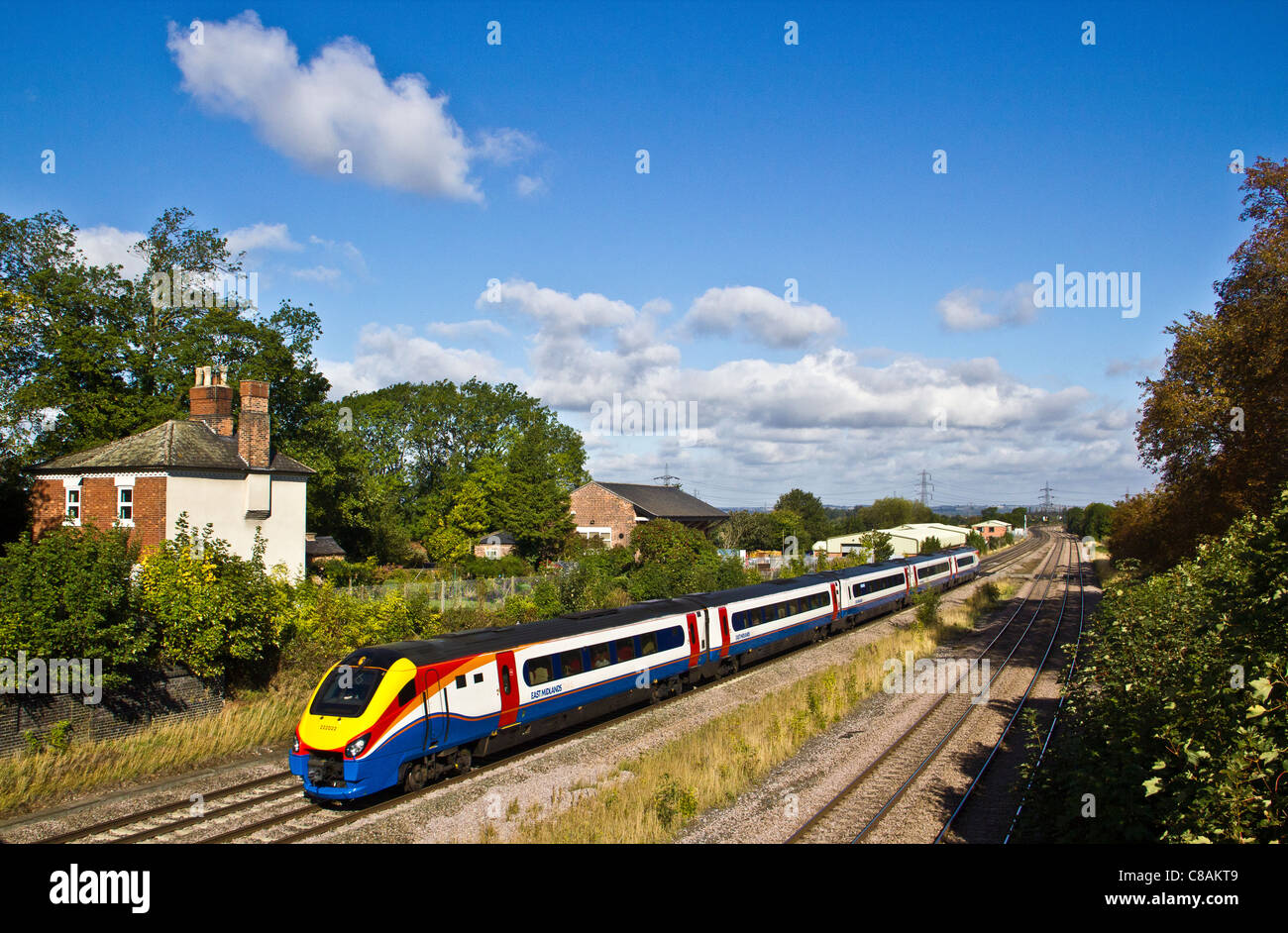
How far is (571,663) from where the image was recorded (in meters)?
17.3

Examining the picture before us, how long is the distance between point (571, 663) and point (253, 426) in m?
19.1

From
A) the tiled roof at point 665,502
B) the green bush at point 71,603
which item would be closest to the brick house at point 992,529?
the tiled roof at point 665,502

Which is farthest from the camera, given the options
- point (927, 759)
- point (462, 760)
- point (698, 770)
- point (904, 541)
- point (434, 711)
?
point (904, 541)

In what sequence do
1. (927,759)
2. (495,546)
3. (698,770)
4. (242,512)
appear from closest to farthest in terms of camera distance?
(698,770)
(927,759)
(242,512)
(495,546)

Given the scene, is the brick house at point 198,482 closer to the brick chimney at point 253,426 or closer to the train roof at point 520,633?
the brick chimney at point 253,426

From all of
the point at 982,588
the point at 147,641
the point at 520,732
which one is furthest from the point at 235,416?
the point at 982,588

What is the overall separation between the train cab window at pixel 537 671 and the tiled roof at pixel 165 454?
1753 cm

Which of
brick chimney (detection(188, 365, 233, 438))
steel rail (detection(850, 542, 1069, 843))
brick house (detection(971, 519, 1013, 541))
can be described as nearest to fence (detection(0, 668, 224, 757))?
brick chimney (detection(188, 365, 233, 438))

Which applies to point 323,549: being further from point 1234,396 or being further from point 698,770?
point 1234,396

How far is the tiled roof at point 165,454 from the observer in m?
26.6

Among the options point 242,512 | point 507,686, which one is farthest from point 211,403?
point 507,686
